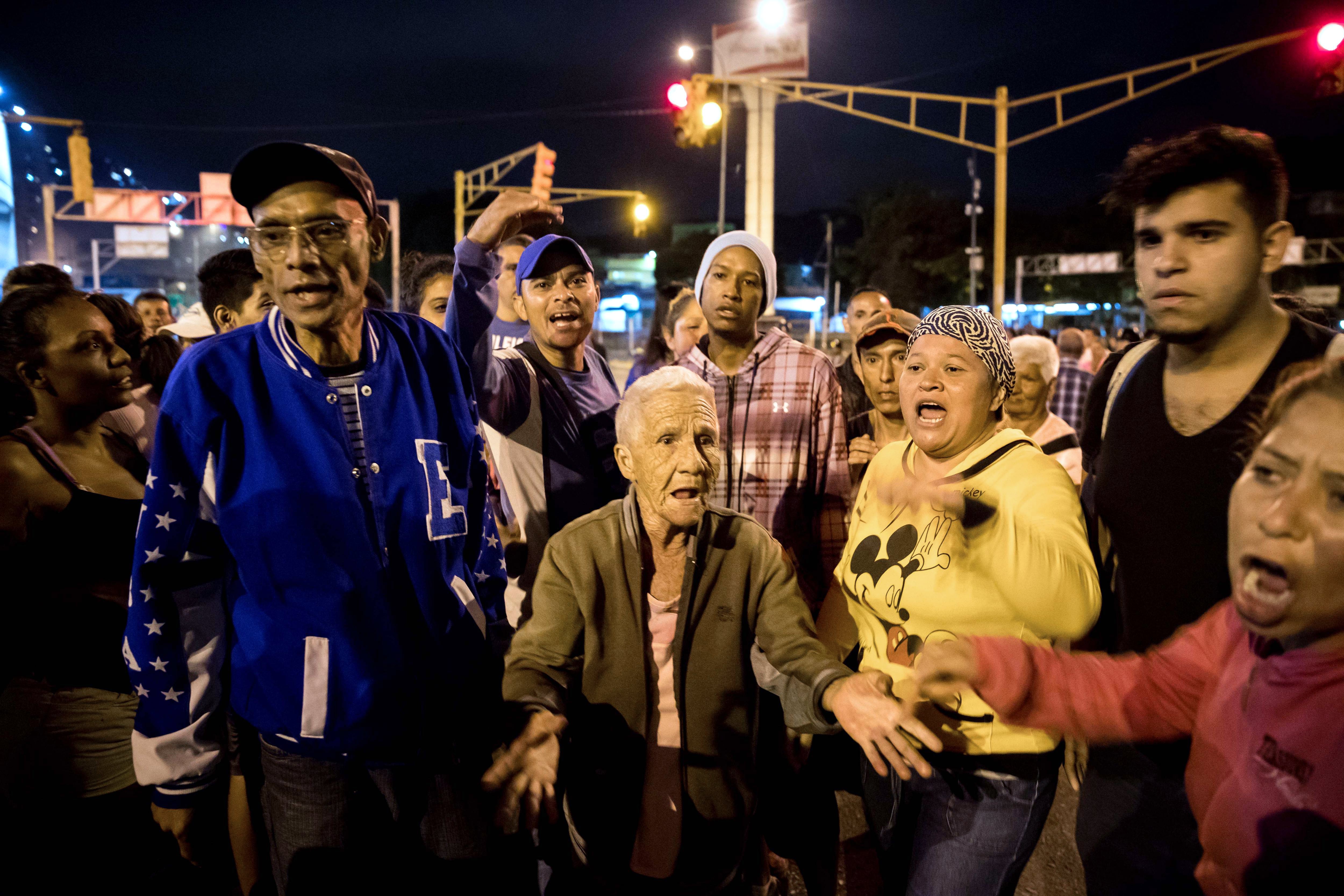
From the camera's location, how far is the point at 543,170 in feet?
64.3

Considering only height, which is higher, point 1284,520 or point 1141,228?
point 1141,228

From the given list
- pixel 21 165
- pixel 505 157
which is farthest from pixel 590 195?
pixel 21 165

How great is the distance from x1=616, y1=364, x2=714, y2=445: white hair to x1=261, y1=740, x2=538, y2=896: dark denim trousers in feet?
3.68

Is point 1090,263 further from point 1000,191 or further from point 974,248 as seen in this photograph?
point 1000,191

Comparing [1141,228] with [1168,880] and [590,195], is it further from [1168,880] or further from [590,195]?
[590,195]

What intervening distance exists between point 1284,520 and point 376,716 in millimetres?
1995

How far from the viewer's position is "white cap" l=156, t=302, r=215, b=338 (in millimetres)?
4301

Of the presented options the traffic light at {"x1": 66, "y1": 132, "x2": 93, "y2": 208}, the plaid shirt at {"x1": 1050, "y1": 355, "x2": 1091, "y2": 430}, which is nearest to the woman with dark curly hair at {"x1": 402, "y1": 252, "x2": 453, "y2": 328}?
the plaid shirt at {"x1": 1050, "y1": 355, "x2": 1091, "y2": 430}

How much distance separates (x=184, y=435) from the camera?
1915 millimetres

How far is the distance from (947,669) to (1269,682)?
610 millimetres

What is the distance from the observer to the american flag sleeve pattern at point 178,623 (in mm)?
1912

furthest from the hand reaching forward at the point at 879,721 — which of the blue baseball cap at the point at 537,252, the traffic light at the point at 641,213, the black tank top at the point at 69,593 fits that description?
the traffic light at the point at 641,213

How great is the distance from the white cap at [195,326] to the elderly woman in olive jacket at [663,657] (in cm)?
293

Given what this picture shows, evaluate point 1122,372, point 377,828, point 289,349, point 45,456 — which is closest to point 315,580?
point 289,349
